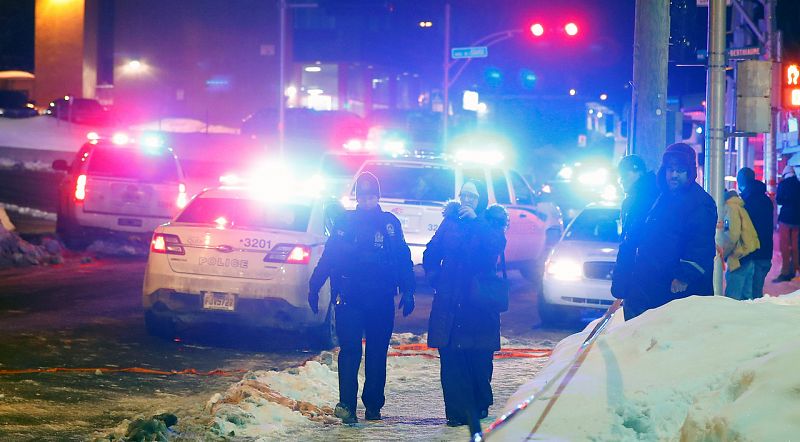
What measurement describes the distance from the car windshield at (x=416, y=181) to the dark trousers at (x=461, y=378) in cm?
831

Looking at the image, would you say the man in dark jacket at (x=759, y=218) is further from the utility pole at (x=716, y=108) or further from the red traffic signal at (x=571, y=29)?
the red traffic signal at (x=571, y=29)

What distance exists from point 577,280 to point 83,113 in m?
34.4

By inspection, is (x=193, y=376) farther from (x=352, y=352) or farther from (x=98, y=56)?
(x=98, y=56)

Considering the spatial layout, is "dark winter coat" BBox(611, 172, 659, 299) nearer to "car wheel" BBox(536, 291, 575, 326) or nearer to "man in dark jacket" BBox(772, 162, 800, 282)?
"car wheel" BBox(536, 291, 575, 326)

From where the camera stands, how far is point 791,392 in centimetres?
467

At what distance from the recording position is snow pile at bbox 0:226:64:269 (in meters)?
17.5

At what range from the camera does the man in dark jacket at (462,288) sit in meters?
7.86

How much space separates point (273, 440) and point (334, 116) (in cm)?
3678

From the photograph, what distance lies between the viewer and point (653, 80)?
11.1m

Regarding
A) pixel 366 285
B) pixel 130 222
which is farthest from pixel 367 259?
pixel 130 222

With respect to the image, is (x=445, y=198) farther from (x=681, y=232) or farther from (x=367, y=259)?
(x=681, y=232)

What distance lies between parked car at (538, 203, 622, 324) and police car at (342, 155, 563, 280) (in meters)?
2.01

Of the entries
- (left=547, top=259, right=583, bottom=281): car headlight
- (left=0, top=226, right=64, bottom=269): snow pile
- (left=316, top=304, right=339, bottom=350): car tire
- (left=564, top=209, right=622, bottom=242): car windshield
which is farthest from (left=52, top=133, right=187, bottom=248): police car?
(left=316, top=304, right=339, bottom=350): car tire

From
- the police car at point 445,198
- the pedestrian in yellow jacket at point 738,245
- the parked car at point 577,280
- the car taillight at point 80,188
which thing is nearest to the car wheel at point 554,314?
the parked car at point 577,280
